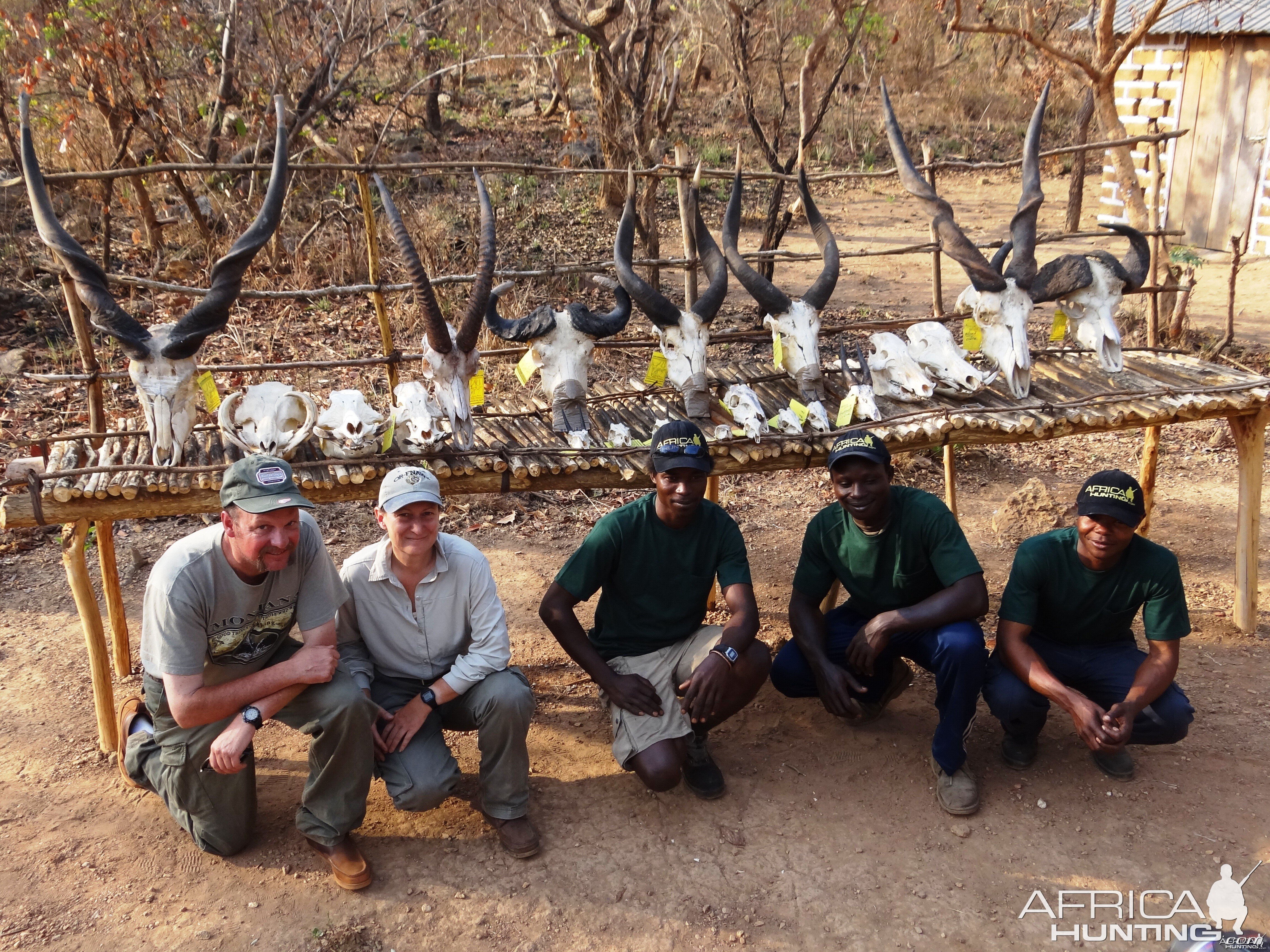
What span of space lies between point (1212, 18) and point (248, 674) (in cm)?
1132

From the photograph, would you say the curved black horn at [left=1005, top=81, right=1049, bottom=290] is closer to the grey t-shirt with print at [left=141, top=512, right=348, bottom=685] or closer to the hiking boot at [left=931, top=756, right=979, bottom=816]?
the hiking boot at [left=931, top=756, right=979, bottom=816]

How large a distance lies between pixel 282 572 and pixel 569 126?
7.51m

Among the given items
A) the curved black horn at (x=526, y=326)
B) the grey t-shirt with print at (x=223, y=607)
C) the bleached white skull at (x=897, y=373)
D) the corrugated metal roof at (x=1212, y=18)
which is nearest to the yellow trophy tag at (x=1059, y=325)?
the bleached white skull at (x=897, y=373)

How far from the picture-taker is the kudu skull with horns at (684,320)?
13.9ft

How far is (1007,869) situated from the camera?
3.20m

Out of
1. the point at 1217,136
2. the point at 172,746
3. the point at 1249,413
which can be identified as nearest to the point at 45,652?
the point at 172,746

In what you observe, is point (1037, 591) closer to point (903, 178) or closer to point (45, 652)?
point (903, 178)

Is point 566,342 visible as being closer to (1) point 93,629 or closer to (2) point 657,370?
(2) point 657,370

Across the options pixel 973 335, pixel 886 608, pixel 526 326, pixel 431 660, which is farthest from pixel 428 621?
pixel 973 335

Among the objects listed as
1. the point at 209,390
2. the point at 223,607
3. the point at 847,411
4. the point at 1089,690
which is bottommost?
the point at 1089,690

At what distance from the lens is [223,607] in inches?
119

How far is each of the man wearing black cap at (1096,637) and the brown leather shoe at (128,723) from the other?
3137 millimetres

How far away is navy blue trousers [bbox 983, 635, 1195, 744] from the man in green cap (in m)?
2.25

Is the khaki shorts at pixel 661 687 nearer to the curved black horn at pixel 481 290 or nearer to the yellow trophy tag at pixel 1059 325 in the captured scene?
the curved black horn at pixel 481 290
